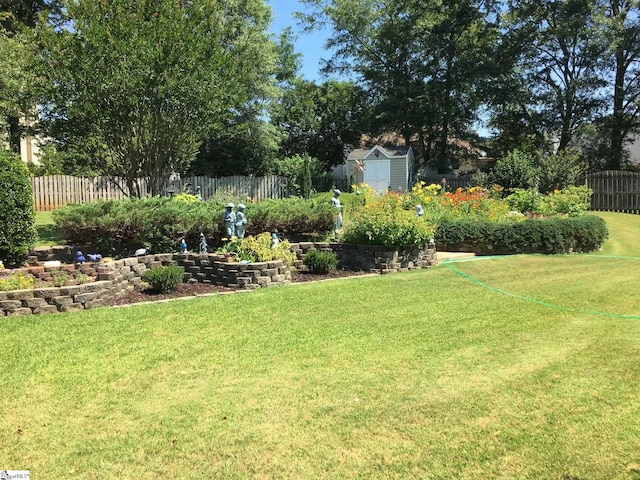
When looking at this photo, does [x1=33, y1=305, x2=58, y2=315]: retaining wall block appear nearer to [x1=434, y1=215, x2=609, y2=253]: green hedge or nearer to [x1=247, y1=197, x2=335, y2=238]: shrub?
[x1=247, y1=197, x2=335, y2=238]: shrub

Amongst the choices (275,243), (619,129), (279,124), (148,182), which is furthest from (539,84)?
(275,243)

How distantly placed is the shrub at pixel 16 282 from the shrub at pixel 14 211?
1.38 metres

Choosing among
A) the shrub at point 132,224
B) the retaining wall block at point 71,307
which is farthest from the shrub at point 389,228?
the retaining wall block at point 71,307

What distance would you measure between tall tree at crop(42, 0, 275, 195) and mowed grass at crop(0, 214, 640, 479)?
773 cm

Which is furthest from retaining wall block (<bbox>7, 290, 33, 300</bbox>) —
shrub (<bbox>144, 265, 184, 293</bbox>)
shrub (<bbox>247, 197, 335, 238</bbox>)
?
shrub (<bbox>247, 197, 335, 238</bbox>)

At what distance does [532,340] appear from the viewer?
15.2ft

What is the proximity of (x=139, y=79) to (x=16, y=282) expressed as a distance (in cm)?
706

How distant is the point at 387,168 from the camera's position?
93.1ft

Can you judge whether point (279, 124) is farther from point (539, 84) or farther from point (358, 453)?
point (358, 453)

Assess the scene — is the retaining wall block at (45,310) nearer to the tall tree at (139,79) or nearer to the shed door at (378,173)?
the tall tree at (139,79)

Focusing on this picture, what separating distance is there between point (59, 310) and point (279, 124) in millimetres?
27849

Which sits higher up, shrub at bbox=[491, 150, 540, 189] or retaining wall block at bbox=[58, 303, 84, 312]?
shrub at bbox=[491, 150, 540, 189]

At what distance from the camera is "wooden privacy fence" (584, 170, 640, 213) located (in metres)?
20.1

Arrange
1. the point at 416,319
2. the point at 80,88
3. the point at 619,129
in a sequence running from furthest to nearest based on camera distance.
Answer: the point at 619,129 → the point at 80,88 → the point at 416,319
